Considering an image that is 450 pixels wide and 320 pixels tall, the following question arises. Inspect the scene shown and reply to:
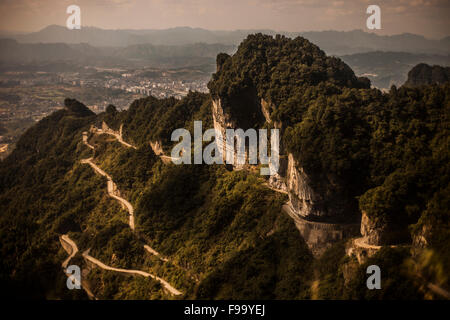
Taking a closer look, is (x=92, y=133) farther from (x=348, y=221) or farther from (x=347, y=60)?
(x=347, y=60)

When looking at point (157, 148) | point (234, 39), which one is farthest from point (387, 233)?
point (234, 39)

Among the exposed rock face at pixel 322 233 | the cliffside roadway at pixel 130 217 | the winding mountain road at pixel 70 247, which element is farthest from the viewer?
the winding mountain road at pixel 70 247

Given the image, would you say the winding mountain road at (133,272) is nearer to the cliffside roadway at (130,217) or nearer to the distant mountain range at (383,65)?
the cliffside roadway at (130,217)

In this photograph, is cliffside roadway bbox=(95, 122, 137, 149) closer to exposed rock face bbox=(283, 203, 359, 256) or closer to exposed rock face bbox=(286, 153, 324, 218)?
exposed rock face bbox=(286, 153, 324, 218)

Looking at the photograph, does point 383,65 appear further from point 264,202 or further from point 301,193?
point 301,193

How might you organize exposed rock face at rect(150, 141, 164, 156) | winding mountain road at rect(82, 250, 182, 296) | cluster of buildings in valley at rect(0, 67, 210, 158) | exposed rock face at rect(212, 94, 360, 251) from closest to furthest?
exposed rock face at rect(212, 94, 360, 251)
winding mountain road at rect(82, 250, 182, 296)
exposed rock face at rect(150, 141, 164, 156)
cluster of buildings in valley at rect(0, 67, 210, 158)

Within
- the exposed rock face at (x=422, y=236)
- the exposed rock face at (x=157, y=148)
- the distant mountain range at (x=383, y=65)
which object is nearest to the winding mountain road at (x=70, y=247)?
the exposed rock face at (x=157, y=148)

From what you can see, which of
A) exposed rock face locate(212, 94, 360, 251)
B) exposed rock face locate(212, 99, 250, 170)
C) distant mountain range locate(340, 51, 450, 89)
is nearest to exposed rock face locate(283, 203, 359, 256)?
exposed rock face locate(212, 94, 360, 251)

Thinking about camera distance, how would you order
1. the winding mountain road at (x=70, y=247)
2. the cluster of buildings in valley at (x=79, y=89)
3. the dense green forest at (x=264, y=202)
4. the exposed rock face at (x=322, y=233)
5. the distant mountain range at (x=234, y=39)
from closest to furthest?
the dense green forest at (x=264, y=202), the exposed rock face at (x=322, y=233), the winding mountain road at (x=70, y=247), the distant mountain range at (x=234, y=39), the cluster of buildings in valley at (x=79, y=89)

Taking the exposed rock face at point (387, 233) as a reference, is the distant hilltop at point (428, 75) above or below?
above

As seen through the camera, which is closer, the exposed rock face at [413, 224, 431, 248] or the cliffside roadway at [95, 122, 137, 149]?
the exposed rock face at [413, 224, 431, 248]
